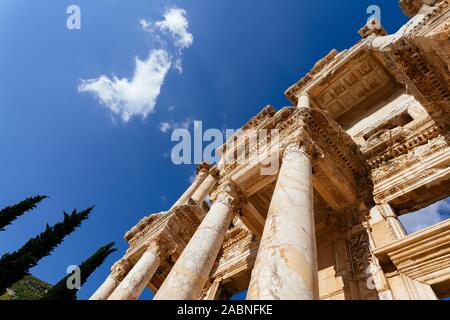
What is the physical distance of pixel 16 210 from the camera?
813 inches

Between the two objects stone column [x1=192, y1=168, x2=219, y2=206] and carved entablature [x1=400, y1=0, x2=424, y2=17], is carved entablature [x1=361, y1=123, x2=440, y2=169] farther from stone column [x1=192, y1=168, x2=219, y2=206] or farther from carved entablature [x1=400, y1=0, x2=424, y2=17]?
stone column [x1=192, y1=168, x2=219, y2=206]

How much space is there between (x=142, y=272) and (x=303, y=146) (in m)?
7.38

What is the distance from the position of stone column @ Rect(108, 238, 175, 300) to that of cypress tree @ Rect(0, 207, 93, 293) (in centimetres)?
889

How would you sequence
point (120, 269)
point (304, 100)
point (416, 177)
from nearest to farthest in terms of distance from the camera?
point (416, 177) → point (120, 269) → point (304, 100)

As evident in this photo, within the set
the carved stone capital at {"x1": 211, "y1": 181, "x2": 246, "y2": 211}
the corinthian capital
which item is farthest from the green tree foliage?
the corinthian capital

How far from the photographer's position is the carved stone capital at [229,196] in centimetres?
923

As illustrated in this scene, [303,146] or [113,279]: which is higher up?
[303,146]

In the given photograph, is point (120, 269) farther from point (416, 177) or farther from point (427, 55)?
point (427, 55)

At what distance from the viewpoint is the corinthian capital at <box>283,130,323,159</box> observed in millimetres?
8375

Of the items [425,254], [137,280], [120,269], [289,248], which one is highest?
[120,269]

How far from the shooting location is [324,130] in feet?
32.5

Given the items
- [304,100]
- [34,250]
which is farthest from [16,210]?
[304,100]

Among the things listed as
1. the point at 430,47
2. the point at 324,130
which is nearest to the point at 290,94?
the point at 324,130
